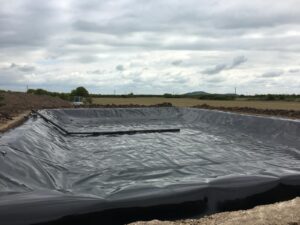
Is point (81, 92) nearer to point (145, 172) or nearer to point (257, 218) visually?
point (145, 172)

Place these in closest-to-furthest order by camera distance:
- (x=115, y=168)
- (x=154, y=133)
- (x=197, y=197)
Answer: (x=197, y=197) → (x=115, y=168) → (x=154, y=133)

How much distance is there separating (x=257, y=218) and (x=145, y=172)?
2128mm

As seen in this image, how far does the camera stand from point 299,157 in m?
6.02

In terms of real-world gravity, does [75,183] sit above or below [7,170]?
below

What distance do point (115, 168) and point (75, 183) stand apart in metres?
0.89

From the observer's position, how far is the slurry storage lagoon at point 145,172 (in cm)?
279

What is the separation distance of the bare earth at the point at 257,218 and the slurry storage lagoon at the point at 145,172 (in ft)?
0.71

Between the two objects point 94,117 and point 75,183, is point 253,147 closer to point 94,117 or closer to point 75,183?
point 75,183

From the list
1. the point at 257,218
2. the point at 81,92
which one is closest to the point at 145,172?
the point at 257,218

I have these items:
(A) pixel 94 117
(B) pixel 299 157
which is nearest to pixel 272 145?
(B) pixel 299 157

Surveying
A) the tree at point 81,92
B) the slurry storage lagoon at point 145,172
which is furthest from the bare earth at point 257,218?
the tree at point 81,92

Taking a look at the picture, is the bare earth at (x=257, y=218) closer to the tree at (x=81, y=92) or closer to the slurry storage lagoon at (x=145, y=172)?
the slurry storage lagoon at (x=145, y=172)

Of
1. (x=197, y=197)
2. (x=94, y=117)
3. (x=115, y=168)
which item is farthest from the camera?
(x=94, y=117)

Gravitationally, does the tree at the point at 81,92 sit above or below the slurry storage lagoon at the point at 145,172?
above
